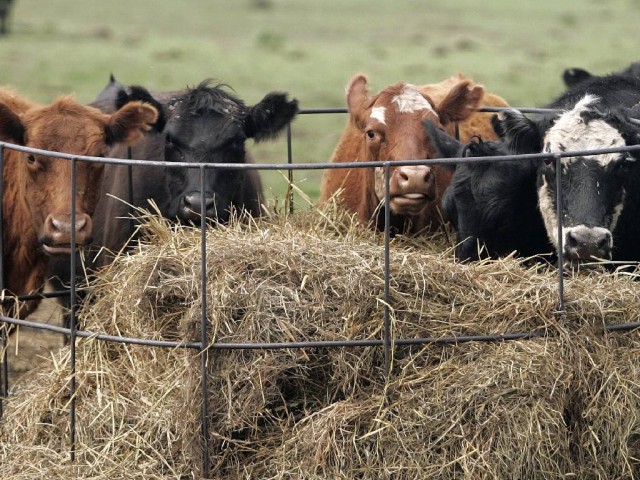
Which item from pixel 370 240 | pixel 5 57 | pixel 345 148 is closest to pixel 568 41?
pixel 5 57

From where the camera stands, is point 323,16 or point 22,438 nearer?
point 22,438

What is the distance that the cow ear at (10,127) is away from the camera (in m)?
8.40

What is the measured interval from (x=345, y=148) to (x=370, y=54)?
2413 cm

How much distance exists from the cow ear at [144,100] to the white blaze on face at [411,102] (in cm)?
171

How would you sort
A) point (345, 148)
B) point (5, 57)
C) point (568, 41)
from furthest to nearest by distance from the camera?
point (568, 41) < point (5, 57) < point (345, 148)

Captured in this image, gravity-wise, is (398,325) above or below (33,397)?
above

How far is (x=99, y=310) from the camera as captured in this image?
7172 mm

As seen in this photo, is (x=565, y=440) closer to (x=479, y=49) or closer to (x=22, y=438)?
(x=22, y=438)

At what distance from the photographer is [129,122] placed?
8695mm

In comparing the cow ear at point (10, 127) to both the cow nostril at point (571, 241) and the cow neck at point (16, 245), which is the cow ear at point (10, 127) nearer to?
the cow neck at point (16, 245)

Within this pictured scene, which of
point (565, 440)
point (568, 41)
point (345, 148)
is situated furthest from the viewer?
point (568, 41)

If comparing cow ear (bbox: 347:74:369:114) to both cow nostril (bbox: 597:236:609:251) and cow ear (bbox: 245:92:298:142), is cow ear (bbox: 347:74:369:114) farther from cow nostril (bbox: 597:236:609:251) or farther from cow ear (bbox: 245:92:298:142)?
cow nostril (bbox: 597:236:609:251)

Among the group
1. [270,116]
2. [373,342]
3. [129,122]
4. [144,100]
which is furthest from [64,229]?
[373,342]

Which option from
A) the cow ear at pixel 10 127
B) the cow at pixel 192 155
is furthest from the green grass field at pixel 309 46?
the cow ear at pixel 10 127
